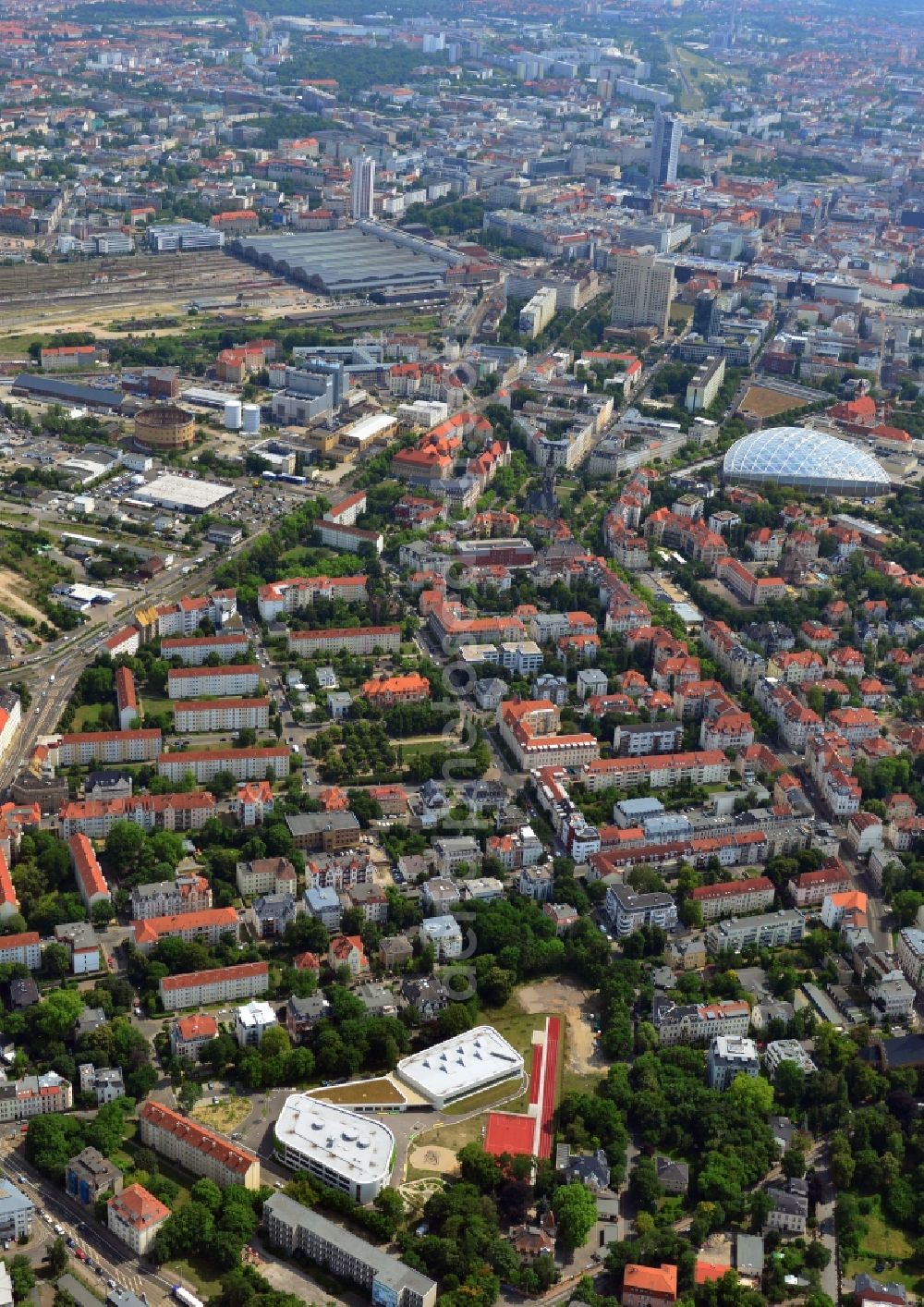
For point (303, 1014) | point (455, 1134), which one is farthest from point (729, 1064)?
point (303, 1014)

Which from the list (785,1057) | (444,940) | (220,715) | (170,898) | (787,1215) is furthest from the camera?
(220,715)

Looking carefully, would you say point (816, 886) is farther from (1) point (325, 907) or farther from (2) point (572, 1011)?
(1) point (325, 907)

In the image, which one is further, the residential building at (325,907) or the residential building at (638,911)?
the residential building at (638,911)

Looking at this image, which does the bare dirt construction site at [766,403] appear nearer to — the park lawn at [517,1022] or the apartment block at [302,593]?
the apartment block at [302,593]

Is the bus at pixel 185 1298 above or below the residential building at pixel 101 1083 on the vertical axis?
below

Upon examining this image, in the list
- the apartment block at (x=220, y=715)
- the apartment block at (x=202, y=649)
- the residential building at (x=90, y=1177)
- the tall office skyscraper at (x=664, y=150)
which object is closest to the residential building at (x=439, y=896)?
the apartment block at (x=220, y=715)

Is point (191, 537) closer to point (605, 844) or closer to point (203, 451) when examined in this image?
point (203, 451)

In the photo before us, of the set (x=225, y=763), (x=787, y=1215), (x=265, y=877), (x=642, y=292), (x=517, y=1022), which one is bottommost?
(x=517, y=1022)
